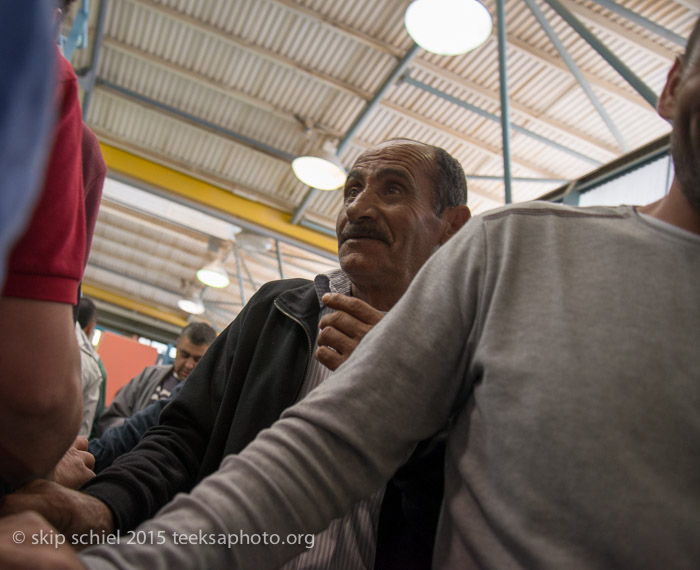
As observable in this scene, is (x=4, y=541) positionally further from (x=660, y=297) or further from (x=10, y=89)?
(x=660, y=297)

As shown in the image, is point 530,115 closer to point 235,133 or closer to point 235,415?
point 235,133

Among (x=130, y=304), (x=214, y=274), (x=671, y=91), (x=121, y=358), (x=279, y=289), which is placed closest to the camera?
(x=671, y=91)

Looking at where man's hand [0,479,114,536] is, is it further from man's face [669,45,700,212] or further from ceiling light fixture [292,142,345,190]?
ceiling light fixture [292,142,345,190]

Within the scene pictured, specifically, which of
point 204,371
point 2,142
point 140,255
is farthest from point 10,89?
point 140,255

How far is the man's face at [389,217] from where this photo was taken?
6.40 feet

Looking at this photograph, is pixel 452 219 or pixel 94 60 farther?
pixel 94 60

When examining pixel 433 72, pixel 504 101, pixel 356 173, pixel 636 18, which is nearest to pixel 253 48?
pixel 433 72

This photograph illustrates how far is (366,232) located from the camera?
1994mm

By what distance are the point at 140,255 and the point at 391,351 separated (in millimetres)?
15258

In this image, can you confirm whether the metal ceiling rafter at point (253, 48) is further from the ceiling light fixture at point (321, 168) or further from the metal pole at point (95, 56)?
the ceiling light fixture at point (321, 168)

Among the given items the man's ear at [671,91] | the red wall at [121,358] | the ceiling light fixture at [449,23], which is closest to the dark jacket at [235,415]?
the man's ear at [671,91]

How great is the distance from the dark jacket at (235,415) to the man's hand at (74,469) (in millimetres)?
57

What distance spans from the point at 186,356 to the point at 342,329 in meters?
4.12

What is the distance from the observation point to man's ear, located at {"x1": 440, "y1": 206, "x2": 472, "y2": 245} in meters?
2.16
